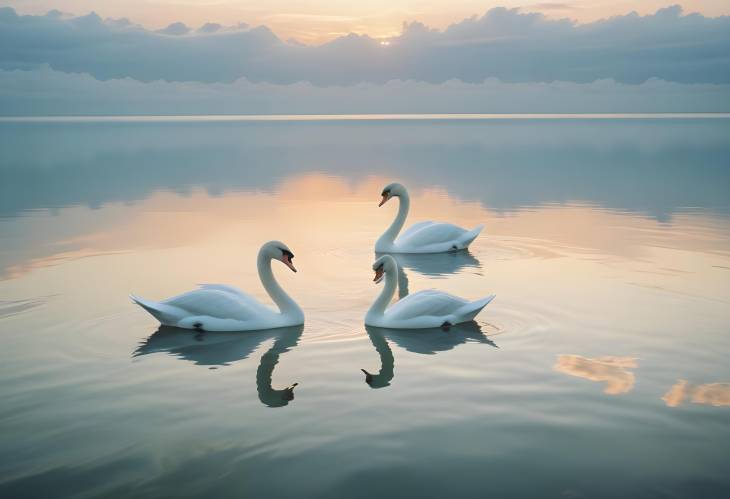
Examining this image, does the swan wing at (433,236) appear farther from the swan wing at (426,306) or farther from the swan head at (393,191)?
the swan wing at (426,306)

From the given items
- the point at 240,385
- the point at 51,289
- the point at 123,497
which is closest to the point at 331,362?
the point at 240,385

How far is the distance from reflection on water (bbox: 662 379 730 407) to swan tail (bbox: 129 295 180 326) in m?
6.49

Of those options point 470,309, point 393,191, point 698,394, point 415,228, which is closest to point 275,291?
point 470,309

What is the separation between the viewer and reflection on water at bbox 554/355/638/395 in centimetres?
988

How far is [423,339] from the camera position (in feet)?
39.4

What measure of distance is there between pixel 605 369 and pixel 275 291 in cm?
478

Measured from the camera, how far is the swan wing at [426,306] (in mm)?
12273

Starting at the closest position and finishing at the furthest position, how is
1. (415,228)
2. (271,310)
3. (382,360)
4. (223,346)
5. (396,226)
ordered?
(382,360), (223,346), (271,310), (396,226), (415,228)

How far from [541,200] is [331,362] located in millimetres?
21150

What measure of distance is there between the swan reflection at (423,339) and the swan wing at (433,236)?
21.4 feet

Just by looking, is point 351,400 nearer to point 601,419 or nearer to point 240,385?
point 240,385

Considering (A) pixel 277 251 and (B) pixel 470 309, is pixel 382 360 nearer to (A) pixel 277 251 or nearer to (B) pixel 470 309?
(B) pixel 470 309

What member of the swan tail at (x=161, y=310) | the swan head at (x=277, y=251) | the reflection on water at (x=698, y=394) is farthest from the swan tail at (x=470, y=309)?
the swan tail at (x=161, y=310)

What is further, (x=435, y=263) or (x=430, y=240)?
(x=430, y=240)
